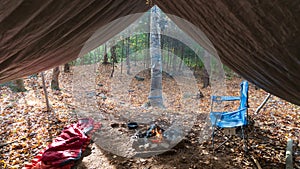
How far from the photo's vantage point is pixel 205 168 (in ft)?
8.37

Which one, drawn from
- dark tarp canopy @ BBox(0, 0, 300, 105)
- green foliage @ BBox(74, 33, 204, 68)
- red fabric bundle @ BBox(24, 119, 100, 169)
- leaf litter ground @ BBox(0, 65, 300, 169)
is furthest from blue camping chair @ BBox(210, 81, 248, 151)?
green foliage @ BBox(74, 33, 204, 68)

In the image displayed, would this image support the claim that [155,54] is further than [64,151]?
Yes

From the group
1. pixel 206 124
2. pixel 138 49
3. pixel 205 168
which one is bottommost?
pixel 205 168

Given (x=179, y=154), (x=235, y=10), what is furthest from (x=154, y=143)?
(x=235, y=10)

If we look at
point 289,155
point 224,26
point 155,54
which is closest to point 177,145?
point 289,155

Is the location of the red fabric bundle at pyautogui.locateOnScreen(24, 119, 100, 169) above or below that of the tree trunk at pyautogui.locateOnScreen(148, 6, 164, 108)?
below

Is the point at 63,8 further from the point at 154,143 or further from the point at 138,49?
the point at 138,49

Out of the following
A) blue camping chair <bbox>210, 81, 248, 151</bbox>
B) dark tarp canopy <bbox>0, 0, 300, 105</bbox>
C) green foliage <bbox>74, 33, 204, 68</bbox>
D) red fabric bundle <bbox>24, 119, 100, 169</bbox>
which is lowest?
red fabric bundle <bbox>24, 119, 100, 169</bbox>

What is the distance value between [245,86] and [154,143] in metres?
1.85

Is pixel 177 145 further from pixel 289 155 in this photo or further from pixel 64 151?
pixel 64 151

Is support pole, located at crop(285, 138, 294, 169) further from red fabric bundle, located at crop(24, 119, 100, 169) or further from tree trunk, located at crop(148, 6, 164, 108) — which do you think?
tree trunk, located at crop(148, 6, 164, 108)

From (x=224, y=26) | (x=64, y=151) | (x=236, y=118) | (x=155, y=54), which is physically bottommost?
(x=64, y=151)

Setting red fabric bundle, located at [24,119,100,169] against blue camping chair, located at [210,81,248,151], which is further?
blue camping chair, located at [210,81,248,151]

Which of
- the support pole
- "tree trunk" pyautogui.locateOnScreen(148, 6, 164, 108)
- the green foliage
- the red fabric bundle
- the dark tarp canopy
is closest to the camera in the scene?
the dark tarp canopy
